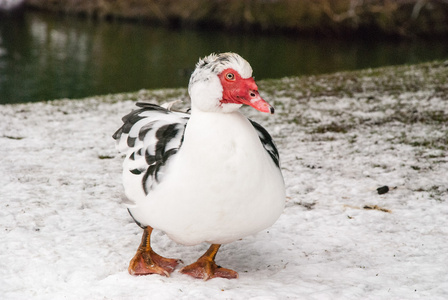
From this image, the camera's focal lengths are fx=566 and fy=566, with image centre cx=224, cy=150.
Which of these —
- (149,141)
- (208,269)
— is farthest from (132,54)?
(208,269)

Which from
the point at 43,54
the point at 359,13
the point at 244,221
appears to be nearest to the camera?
the point at 244,221

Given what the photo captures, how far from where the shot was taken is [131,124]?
11.9 ft

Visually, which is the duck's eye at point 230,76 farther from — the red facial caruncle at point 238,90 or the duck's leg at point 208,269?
the duck's leg at point 208,269

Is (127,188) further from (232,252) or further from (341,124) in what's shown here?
(341,124)

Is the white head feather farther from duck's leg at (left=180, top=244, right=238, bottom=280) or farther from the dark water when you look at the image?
the dark water

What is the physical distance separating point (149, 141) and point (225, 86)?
70cm

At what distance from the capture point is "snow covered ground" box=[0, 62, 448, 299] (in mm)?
3314

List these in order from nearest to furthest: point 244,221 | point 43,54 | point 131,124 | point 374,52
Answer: point 244,221 < point 131,124 < point 43,54 < point 374,52

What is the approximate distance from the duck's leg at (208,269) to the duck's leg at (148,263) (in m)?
0.12

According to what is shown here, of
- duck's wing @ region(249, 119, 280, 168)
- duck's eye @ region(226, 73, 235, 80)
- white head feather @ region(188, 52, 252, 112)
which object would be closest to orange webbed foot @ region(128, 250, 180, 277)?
duck's wing @ region(249, 119, 280, 168)

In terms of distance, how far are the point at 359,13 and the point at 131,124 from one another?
1966 cm

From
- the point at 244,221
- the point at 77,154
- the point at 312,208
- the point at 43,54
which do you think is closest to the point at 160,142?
the point at 244,221

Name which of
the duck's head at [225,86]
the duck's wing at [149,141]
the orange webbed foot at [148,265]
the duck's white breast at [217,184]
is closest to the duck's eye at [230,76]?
the duck's head at [225,86]

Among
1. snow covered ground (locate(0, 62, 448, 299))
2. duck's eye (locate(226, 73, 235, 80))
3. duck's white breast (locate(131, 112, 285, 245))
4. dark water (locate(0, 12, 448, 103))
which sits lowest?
dark water (locate(0, 12, 448, 103))
